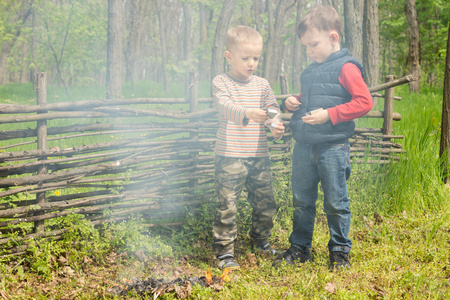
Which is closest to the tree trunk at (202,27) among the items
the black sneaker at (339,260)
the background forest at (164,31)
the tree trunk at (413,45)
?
the background forest at (164,31)

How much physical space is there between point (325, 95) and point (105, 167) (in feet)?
6.49

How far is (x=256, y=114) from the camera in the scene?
252 centimetres

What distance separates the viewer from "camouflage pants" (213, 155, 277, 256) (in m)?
2.78

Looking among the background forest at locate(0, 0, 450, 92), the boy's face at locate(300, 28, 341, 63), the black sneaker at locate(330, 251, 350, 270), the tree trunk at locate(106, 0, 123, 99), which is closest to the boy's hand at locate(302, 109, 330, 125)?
the boy's face at locate(300, 28, 341, 63)

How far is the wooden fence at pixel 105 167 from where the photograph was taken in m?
3.03

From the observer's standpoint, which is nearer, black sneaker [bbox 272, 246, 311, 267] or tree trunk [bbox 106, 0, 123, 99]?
black sneaker [bbox 272, 246, 311, 267]

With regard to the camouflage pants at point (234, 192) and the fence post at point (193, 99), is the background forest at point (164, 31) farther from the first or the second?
the camouflage pants at point (234, 192)

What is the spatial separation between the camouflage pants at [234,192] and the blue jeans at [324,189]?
0.25 meters

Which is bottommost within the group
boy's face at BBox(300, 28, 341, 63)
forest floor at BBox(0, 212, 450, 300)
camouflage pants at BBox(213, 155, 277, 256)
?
forest floor at BBox(0, 212, 450, 300)

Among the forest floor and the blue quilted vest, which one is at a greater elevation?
the blue quilted vest

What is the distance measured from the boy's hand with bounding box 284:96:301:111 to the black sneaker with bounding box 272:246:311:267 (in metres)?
1.11

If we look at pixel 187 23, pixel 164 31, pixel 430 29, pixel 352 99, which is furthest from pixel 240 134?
pixel 164 31

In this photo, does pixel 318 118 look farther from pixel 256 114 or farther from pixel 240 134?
pixel 240 134

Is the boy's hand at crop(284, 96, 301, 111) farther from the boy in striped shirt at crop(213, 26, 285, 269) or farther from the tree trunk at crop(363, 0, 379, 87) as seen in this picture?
the tree trunk at crop(363, 0, 379, 87)
